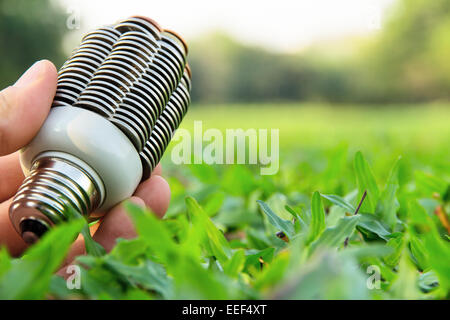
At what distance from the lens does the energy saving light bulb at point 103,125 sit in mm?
679

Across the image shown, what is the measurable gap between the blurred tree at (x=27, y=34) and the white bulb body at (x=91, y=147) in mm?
15625

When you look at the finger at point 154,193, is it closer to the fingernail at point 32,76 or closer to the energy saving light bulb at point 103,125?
the energy saving light bulb at point 103,125

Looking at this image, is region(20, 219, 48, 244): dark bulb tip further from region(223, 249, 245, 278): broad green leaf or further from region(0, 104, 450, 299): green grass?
region(223, 249, 245, 278): broad green leaf

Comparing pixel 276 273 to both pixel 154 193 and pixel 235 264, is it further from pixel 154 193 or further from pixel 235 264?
pixel 154 193

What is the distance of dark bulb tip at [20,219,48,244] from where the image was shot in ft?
2.17

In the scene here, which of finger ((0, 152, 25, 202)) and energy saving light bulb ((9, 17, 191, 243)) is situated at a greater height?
energy saving light bulb ((9, 17, 191, 243))

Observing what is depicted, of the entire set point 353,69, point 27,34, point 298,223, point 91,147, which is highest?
point 91,147

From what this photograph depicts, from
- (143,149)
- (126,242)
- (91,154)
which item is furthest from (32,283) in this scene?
(143,149)

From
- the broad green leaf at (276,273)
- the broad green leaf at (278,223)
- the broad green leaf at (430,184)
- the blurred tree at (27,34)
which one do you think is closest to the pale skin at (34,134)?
the broad green leaf at (278,223)

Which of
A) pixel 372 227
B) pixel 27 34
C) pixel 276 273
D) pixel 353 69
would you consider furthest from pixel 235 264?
pixel 353 69

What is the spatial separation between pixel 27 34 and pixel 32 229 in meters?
17.1

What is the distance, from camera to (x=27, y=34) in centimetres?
1605

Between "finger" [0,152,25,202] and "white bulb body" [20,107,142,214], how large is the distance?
0.30 m

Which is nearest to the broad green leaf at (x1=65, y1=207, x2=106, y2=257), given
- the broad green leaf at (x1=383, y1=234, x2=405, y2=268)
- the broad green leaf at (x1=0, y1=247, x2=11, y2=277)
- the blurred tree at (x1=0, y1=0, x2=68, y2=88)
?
the broad green leaf at (x1=0, y1=247, x2=11, y2=277)
